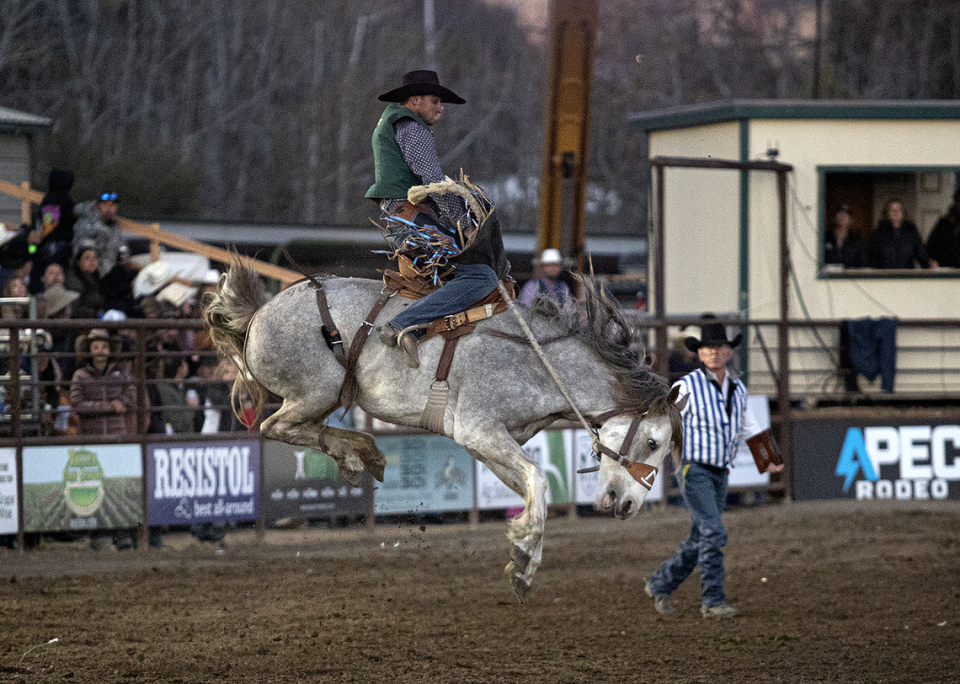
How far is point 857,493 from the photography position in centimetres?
1298

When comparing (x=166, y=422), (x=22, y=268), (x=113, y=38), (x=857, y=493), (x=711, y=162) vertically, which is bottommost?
(x=857, y=493)

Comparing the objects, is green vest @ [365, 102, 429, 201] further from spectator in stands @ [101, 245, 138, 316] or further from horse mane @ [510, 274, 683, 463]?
spectator in stands @ [101, 245, 138, 316]

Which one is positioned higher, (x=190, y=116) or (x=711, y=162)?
(x=190, y=116)

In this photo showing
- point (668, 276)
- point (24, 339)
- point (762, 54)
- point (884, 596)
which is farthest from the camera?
point (762, 54)

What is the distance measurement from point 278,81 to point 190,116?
2.71 metres

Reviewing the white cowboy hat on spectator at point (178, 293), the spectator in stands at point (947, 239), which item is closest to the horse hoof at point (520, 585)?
the white cowboy hat on spectator at point (178, 293)

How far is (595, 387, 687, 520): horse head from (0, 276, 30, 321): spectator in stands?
6792 millimetres

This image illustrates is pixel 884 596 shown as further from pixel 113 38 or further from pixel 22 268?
pixel 113 38

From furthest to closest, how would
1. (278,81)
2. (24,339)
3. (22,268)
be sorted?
(278,81) → (22,268) → (24,339)

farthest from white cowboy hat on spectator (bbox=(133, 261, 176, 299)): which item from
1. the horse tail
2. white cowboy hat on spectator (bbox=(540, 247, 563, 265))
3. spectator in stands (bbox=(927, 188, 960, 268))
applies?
spectator in stands (bbox=(927, 188, 960, 268))

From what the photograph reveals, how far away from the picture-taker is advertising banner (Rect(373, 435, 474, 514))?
11156 millimetres

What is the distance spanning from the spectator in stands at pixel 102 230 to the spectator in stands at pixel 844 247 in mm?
8472

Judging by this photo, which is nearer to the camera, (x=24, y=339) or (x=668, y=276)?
(x=24, y=339)

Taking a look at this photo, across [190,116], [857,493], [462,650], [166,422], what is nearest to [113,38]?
[190,116]
